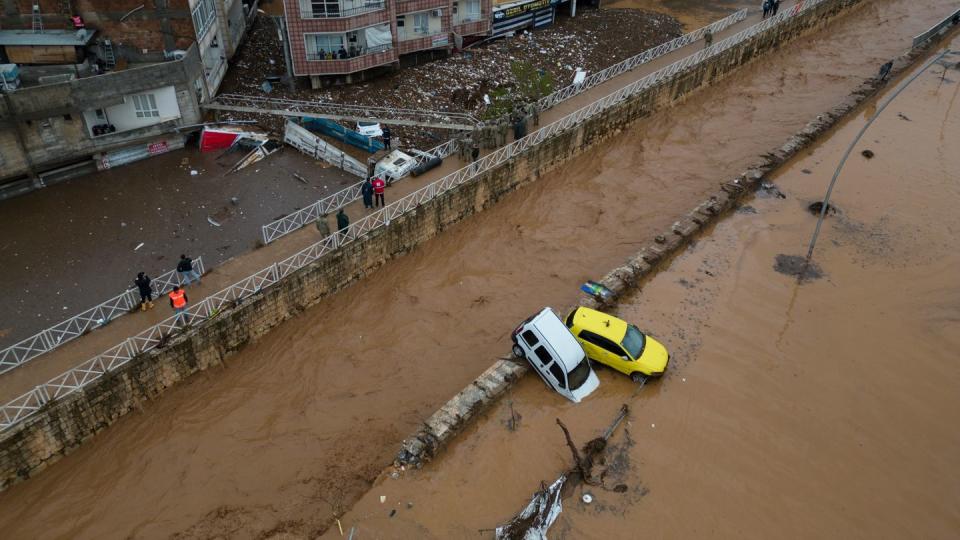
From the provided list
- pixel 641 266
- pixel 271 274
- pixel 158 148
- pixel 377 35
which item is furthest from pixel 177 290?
pixel 377 35

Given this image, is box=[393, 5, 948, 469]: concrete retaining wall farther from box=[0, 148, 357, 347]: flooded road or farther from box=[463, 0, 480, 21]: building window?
box=[463, 0, 480, 21]: building window

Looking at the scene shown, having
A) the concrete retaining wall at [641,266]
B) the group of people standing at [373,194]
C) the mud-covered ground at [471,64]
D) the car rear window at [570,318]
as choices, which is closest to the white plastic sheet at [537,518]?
the concrete retaining wall at [641,266]

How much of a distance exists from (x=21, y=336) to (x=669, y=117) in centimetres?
2832

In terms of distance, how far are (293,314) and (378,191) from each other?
4835 mm

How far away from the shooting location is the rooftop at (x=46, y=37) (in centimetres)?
2181

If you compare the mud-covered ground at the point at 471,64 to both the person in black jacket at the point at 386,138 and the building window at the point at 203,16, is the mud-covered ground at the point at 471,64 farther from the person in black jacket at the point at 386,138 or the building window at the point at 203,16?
the building window at the point at 203,16

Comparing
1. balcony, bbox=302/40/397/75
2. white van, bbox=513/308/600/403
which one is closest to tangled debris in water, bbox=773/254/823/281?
white van, bbox=513/308/600/403

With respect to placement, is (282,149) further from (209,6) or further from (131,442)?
(131,442)

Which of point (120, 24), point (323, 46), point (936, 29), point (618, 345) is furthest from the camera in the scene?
point (936, 29)

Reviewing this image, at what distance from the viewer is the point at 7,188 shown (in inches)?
823

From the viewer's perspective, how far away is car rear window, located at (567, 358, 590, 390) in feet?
52.9

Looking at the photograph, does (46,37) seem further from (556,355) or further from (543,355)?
(556,355)

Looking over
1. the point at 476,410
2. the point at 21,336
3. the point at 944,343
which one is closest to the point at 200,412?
the point at 21,336

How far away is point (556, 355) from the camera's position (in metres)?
15.7
